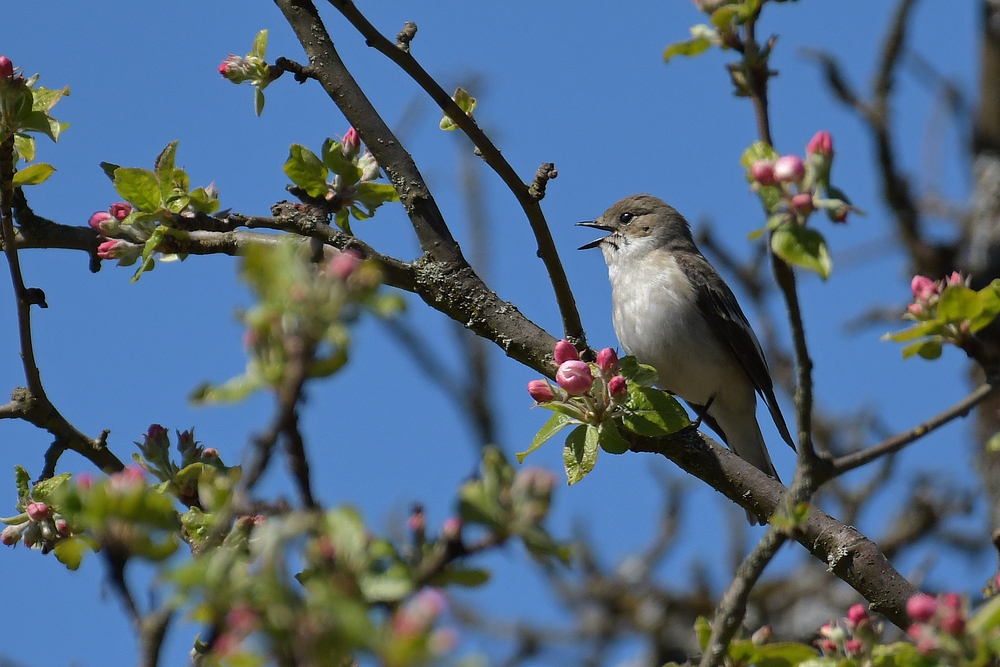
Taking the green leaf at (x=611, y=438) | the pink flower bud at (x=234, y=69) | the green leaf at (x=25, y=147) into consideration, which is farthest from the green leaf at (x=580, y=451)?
the green leaf at (x=25, y=147)

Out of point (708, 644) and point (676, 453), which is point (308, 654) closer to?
point (708, 644)

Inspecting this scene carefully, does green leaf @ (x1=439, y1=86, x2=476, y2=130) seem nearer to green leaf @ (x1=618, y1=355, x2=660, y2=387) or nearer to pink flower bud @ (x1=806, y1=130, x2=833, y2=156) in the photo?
green leaf @ (x1=618, y1=355, x2=660, y2=387)

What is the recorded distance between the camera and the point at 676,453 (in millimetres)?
3566

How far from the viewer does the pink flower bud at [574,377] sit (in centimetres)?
269

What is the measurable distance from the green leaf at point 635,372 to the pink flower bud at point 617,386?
90 mm

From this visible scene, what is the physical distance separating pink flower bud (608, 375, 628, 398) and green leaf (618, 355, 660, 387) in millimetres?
90

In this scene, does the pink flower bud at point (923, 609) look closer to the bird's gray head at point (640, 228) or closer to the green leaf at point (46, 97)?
the green leaf at point (46, 97)

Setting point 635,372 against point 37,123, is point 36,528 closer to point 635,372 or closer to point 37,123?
point 37,123

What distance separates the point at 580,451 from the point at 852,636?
0.88 metres

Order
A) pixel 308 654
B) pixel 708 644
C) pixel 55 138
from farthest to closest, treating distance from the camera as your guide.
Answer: pixel 55 138
pixel 708 644
pixel 308 654

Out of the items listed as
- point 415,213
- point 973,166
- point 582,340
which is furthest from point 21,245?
point 973,166

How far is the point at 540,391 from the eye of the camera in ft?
9.18

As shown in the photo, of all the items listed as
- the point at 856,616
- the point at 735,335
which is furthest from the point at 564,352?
the point at 735,335

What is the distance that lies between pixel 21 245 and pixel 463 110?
5.24 ft
